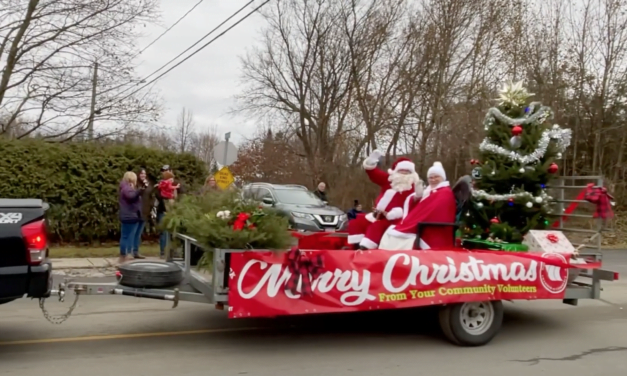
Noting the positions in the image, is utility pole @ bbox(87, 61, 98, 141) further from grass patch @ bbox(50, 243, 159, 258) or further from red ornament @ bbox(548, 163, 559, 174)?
red ornament @ bbox(548, 163, 559, 174)

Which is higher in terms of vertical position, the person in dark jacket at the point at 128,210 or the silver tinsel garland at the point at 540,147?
the silver tinsel garland at the point at 540,147

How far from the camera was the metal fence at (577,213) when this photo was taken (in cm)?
751

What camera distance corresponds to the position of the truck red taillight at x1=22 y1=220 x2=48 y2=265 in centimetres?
513

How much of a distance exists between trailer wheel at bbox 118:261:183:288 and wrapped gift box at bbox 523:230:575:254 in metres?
4.07

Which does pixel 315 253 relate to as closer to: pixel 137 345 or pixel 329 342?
pixel 329 342

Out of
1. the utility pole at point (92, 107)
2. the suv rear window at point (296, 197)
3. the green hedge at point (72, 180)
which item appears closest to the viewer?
the green hedge at point (72, 180)

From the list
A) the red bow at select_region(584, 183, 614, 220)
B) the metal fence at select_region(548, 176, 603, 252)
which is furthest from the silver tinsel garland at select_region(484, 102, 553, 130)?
the red bow at select_region(584, 183, 614, 220)

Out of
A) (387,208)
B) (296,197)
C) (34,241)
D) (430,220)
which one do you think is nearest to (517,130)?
(387,208)

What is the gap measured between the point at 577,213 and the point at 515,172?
3.03ft

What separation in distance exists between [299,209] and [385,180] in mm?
9121

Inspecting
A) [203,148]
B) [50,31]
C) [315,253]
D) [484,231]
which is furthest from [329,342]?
[203,148]

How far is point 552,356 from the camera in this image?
240 inches

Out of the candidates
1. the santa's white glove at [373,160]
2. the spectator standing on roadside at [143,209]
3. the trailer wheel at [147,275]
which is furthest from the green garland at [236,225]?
the spectator standing on roadside at [143,209]

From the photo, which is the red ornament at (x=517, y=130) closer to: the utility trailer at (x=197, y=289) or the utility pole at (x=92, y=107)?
the utility trailer at (x=197, y=289)
